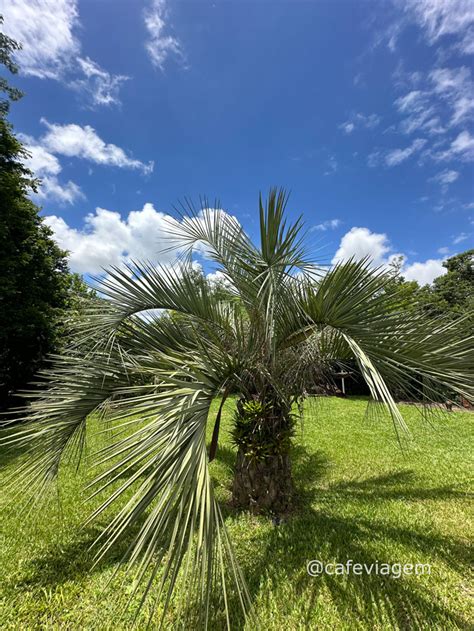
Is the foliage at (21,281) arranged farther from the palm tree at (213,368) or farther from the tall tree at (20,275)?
the palm tree at (213,368)

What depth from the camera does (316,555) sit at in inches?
92.5

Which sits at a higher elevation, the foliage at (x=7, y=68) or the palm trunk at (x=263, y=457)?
the foliage at (x=7, y=68)

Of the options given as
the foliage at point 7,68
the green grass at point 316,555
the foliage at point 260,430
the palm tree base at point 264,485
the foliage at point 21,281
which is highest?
the foliage at point 7,68

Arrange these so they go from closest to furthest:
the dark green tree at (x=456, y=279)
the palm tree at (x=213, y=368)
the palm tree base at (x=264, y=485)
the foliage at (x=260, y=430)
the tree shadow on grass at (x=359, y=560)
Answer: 1. the palm tree at (x=213, y=368)
2. the tree shadow on grass at (x=359, y=560)
3. the foliage at (x=260, y=430)
4. the palm tree base at (x=264, y=485)
5. the dark green tree at (x=456, y=279)

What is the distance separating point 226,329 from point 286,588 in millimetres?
1950

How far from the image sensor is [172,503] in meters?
1.15

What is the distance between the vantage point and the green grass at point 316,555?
6.06 feet

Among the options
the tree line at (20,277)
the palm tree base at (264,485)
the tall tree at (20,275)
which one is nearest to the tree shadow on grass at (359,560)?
the palm tree base at (264,485)

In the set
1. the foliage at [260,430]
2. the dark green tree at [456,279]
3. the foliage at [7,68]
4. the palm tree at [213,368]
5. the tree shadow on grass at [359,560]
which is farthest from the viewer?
the dark green tree at [456,279]

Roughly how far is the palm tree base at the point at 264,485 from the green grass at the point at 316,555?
0.13 meters

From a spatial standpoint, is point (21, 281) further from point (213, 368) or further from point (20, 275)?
point (213, 368)

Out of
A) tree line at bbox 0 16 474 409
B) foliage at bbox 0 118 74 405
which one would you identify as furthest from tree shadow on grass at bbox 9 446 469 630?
foliage at bbox 0 118 74 405

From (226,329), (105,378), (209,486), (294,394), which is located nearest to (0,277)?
(105,378)

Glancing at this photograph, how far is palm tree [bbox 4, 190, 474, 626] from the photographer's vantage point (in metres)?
1.23
